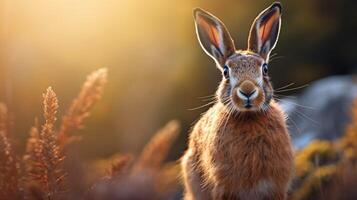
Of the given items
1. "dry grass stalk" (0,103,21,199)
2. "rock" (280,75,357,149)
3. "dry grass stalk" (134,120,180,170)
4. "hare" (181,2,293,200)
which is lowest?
"dry grass stalk" (0,103,21,199)

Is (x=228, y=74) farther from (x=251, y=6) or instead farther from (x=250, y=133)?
(x=251, y=6)

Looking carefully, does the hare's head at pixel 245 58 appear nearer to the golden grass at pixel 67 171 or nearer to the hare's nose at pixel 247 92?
the hare's nose at pixel 247 92

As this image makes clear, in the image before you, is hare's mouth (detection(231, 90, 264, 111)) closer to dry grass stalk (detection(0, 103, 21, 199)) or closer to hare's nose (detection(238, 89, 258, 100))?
hare's nose (detection(238, 89, 258, 100))

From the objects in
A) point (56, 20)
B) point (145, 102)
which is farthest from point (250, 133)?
point (56, 20)

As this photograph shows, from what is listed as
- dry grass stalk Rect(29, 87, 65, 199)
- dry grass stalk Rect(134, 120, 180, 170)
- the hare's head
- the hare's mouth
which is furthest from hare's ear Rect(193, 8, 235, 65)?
dry grass stalk Rect(29, 87, 65, 199)

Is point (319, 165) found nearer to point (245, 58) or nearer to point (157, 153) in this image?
point (245, 58)

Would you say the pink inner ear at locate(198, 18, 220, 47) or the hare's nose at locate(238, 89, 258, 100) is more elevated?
the pink inner ear at locate(198, 18, 220, 47)
